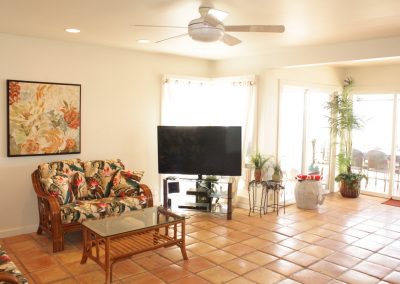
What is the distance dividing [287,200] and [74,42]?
425cm

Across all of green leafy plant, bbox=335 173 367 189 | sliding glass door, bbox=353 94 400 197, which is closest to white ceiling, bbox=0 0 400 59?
sliding glass door, bbox=353 94 400 197

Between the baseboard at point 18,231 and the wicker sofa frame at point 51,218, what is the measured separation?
267 millimetres

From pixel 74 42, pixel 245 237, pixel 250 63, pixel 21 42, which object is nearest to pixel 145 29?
pixel 74 42

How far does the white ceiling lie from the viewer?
10.0 feet

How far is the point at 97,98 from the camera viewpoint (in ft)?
16.8

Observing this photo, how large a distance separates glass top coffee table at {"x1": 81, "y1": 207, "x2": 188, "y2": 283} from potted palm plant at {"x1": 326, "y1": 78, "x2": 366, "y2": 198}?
426cm

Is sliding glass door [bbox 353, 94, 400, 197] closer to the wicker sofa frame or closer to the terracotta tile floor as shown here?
the terracotta tile floor

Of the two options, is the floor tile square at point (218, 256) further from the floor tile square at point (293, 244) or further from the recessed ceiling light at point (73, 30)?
the recessed ceiling light at point (73, 30)

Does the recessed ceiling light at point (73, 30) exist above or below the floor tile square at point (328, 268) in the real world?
above

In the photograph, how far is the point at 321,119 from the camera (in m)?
6.85

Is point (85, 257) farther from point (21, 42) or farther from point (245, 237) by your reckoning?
point (21, 42)

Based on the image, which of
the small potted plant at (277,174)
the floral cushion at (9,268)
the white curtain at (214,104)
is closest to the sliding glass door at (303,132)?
the small potted plant at (277,174)

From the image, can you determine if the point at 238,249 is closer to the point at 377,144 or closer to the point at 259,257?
the point at 259,257

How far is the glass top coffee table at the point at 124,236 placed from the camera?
330 centimetres
